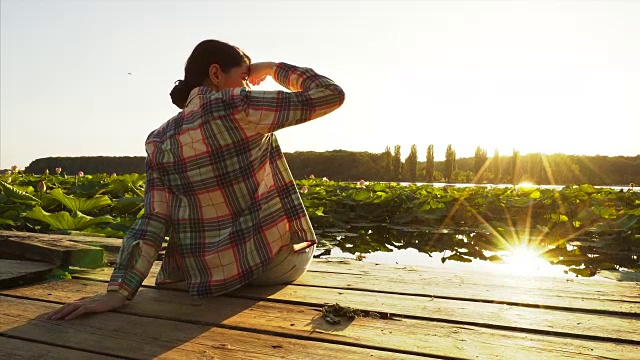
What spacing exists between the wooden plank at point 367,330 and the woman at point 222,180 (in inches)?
3.7

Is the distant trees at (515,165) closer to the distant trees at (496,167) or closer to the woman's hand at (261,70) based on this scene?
the distant trees at (496,167)

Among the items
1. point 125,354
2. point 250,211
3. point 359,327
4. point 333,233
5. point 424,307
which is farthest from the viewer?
point 333,233

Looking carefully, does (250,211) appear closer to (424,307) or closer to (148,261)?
(148,261)

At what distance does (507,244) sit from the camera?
12.6 ft

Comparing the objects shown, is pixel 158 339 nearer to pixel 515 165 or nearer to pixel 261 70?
pixel 261 70

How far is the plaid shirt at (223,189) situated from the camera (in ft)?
4.49

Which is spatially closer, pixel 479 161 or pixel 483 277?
pixel 483 277

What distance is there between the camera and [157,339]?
1.10 m

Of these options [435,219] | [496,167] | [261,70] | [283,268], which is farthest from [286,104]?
[496,167]

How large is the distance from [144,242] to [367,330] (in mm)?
697

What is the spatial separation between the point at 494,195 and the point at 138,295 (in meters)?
4.88

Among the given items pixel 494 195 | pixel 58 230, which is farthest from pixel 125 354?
pixel 494 195

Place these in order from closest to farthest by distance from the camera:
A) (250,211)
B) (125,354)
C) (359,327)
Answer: (125,354), (359,327), (250,211)

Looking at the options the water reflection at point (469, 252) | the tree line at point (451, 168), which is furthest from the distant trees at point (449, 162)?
the water reflection at point (469, 252)
